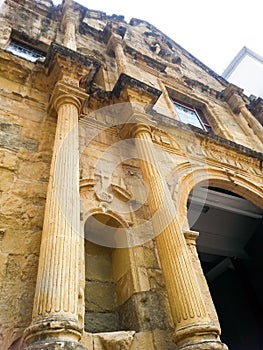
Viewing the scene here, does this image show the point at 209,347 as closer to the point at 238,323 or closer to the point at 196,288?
the point at 196,288

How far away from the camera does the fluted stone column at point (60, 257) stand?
1.94 m

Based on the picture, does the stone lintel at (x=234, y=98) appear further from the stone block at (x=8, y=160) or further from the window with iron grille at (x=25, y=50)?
the stone block at (x=8, y=160)

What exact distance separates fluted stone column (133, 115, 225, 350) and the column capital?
4.12 ft

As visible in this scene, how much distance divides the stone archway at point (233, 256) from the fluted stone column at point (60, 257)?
3499mm

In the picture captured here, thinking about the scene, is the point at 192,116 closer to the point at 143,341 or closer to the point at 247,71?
the point at 143,341

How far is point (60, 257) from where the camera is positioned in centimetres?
A: 234

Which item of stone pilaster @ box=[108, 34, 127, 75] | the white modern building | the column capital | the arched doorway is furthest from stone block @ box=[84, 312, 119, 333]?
the white modern building

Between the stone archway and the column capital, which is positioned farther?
the stone archway

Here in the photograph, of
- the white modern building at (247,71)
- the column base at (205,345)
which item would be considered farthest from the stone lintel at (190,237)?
the white modern building at (247,71)

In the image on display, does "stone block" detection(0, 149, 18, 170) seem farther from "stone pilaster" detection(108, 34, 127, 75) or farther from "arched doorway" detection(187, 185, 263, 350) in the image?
"stone pilaster" detection(108, 34, 127, 75)

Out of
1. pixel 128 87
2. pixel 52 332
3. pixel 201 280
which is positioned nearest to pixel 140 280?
pixel 201 280

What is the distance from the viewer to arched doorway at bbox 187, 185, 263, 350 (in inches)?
263

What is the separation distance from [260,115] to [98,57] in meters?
5.58

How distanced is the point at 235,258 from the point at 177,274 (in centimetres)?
614
